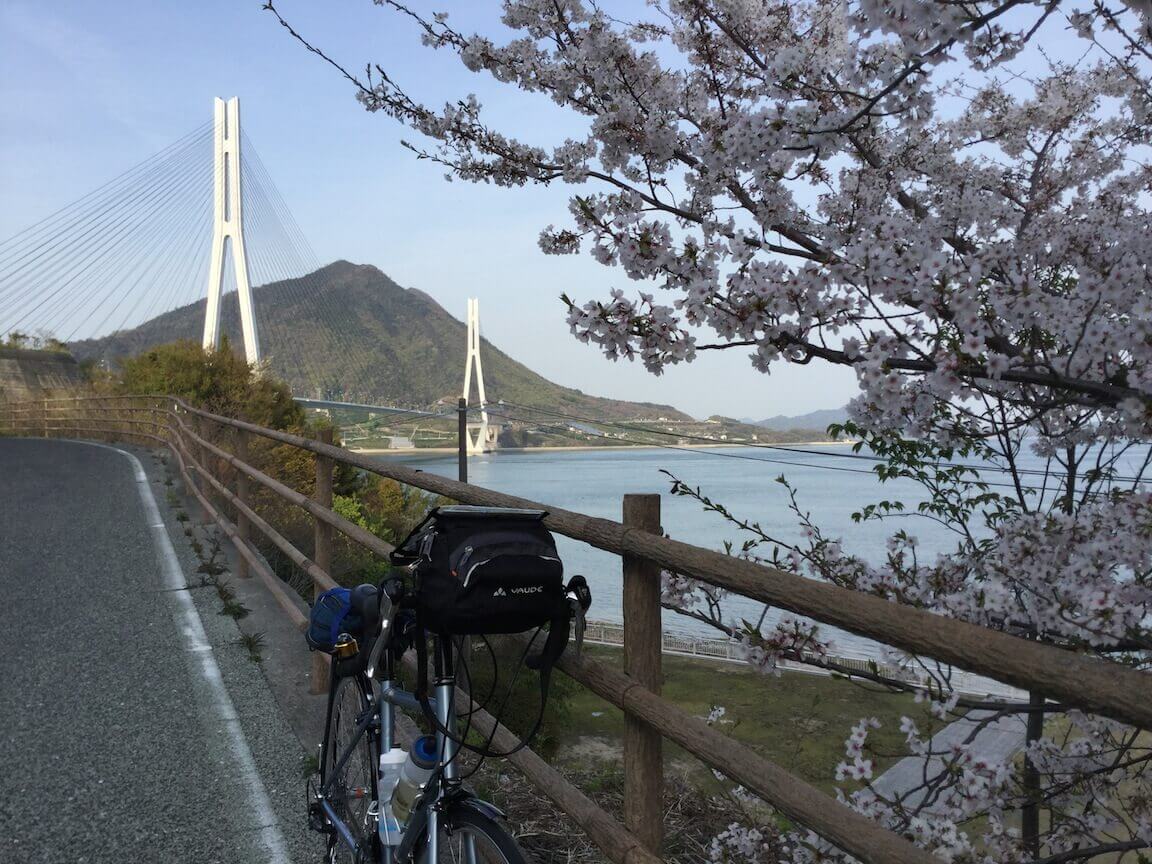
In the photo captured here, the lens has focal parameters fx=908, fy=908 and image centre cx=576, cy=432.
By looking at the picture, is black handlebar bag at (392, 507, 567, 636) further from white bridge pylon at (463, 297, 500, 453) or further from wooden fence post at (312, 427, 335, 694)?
white bridge pylon at (463, 297, 500, 453)

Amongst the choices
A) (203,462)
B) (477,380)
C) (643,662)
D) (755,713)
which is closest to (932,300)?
(643,662)

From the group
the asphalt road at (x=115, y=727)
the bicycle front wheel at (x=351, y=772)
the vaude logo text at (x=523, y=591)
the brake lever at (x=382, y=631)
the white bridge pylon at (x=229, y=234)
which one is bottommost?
the asphalt road at (x=115, y=727)

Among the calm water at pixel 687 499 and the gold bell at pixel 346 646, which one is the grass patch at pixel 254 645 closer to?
the gold bell at pixel 346 646

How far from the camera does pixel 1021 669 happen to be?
1137mm

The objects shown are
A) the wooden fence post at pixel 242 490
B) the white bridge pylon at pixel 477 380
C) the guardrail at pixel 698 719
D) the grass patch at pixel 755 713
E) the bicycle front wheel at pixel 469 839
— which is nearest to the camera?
the guardrail at pixel 698 719

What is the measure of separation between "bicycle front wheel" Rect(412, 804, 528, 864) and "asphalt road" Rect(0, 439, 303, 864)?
131 cm

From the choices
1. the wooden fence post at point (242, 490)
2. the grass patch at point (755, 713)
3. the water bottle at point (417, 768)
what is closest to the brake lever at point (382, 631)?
the water bottle at point (417, 768)

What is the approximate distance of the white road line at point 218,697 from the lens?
316 centimetres

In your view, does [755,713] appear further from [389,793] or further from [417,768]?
[417,768]

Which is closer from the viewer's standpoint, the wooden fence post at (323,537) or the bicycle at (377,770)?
the bicycle at (377,770)

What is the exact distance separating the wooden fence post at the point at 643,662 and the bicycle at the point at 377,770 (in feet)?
1.05

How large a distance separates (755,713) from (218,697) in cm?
2954

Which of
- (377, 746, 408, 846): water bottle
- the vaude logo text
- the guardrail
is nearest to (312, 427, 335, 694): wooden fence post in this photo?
the guardrail

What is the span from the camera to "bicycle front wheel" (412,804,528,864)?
73.9 inches
